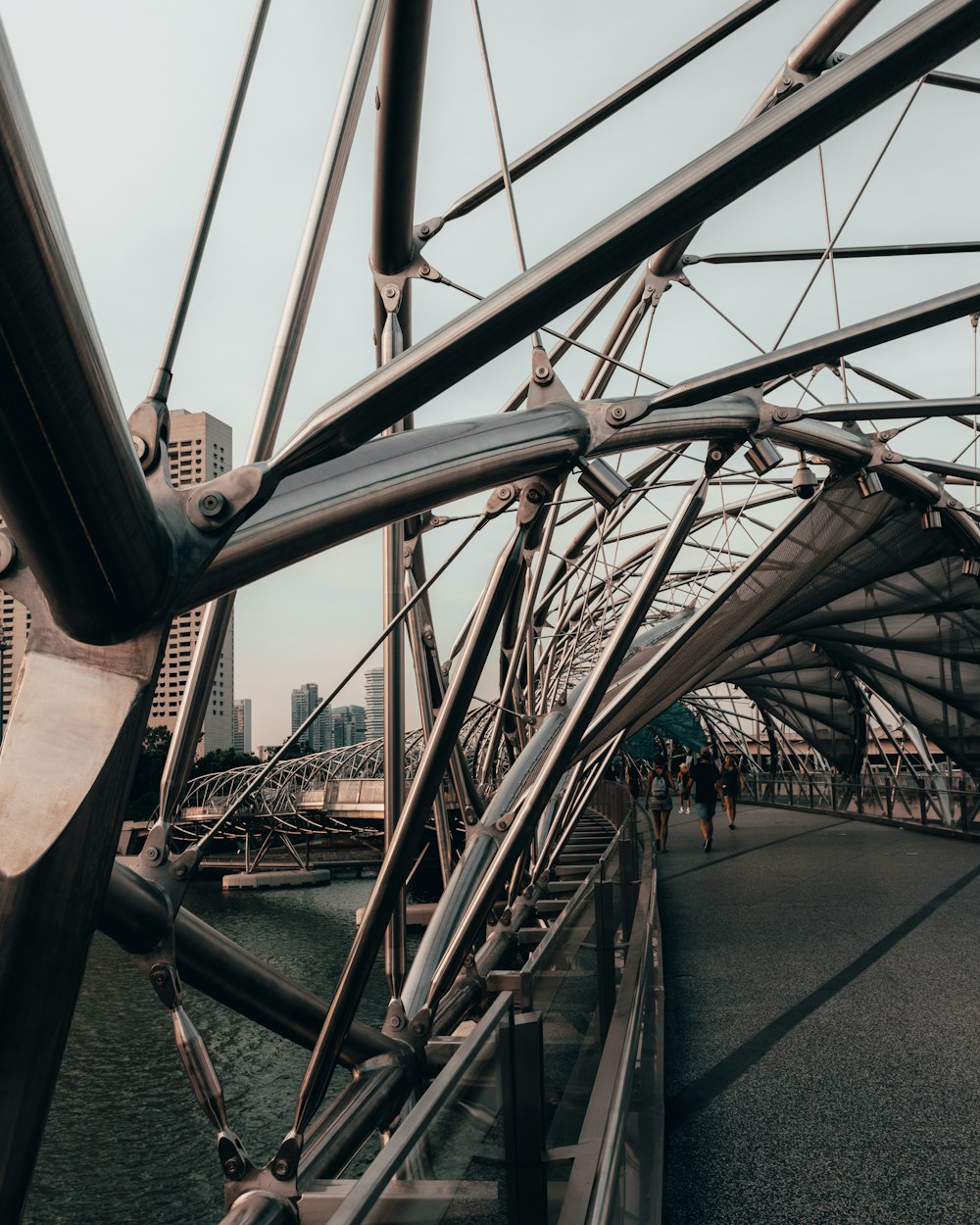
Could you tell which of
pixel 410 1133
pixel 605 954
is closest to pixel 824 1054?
pixel 605 954

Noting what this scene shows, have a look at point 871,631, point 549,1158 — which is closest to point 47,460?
point 549,1158

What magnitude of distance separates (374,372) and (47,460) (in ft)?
5.77

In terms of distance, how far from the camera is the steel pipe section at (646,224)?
4.50m

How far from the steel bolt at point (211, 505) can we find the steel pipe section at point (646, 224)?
0.60 metres

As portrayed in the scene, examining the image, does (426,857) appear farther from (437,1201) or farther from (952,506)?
(437,1201)

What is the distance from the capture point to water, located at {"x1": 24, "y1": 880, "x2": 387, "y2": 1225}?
1664 cm

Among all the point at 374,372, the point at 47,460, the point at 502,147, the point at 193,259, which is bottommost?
the point at 47,460

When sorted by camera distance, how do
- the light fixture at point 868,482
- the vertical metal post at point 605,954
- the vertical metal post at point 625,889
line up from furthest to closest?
the light fixture at point 868,482 < the vertical metal post at point 625,889 < the vertical metal post at point 605,954

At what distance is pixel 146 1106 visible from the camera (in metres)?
21.2

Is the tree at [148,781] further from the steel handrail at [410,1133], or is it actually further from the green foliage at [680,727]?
the steel handrail at [410,1133]

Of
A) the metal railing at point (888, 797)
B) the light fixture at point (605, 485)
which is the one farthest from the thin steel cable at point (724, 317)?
the metal railing at point (888, 797)

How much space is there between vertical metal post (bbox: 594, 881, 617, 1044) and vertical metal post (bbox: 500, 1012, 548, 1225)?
3324 mm

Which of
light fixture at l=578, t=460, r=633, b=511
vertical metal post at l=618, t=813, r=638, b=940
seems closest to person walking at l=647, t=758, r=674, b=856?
vertical metal post at l=618, t=813, r=638, b=940

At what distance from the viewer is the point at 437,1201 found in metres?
2.68
